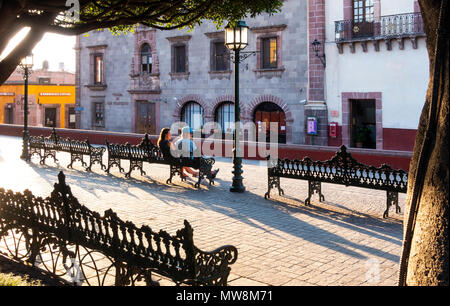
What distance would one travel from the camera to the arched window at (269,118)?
25422 mm

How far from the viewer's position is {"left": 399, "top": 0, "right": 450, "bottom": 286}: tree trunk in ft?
9.53

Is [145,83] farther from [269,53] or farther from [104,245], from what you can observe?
[104,245]

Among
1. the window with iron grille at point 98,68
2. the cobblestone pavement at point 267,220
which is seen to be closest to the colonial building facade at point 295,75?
the window with iron grille at point 98,68

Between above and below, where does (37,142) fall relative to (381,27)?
below

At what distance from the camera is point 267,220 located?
9.26 metres

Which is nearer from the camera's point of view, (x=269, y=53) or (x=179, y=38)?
(x=269, y=53)

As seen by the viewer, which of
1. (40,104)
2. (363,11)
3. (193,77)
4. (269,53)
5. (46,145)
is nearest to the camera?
(46,145)

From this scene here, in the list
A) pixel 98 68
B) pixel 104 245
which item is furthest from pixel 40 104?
pixel 104 245

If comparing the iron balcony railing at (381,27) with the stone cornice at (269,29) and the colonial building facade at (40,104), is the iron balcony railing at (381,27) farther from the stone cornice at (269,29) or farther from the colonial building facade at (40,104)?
the colonial building facade at (40,104)

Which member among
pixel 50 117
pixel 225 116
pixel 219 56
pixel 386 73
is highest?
pixel 219 56

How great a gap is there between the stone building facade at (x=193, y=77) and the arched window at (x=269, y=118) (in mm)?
52

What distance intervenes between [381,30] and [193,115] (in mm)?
11738

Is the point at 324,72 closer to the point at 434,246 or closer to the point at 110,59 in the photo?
the point at 110,59
